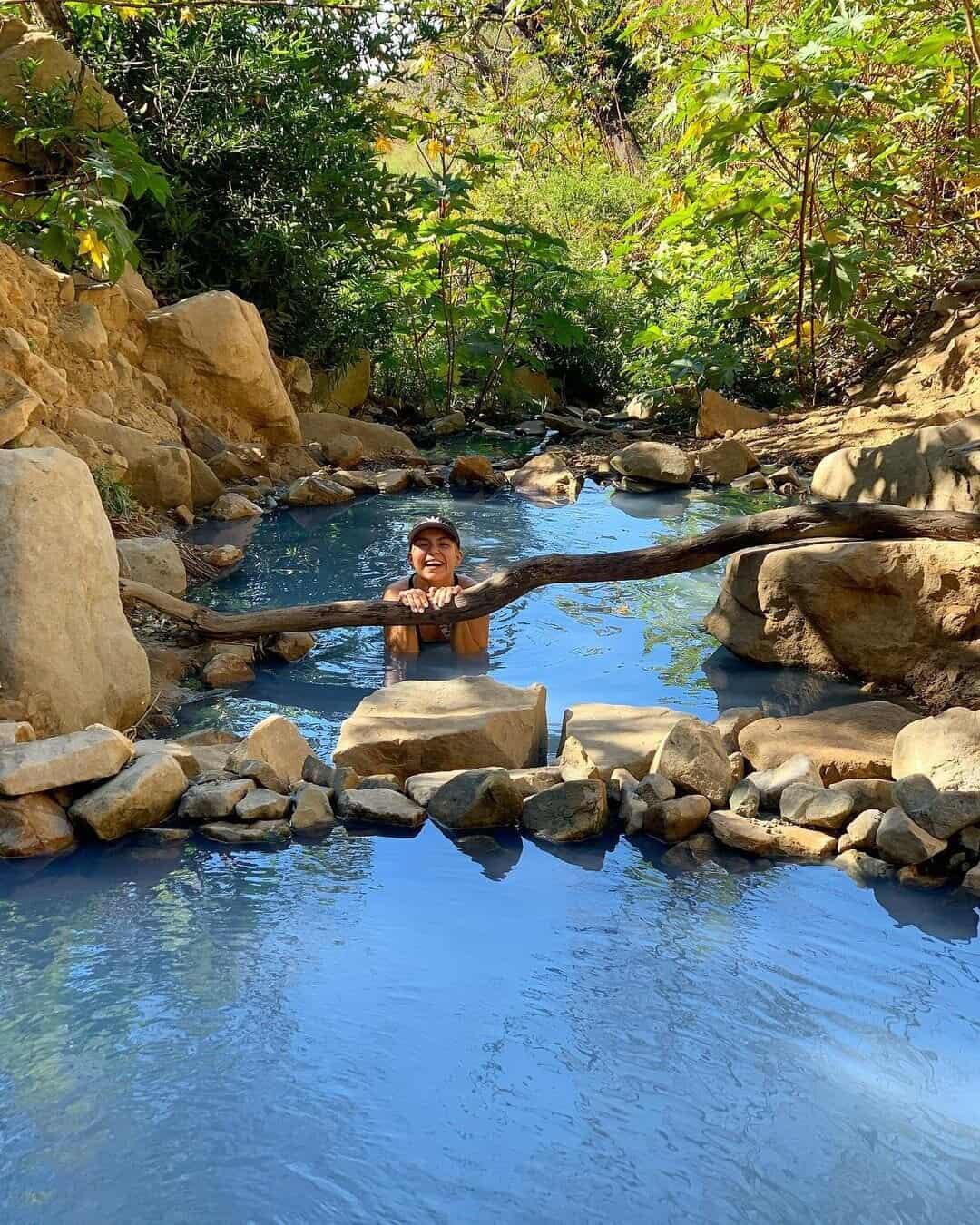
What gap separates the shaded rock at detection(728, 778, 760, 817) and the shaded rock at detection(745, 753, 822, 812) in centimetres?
2

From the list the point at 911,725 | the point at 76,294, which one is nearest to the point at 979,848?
the point at 911,725

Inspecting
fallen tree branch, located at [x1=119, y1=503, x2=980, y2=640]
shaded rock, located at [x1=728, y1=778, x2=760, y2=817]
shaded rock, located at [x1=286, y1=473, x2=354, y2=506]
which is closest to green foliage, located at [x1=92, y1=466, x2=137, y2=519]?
shaded rock, located at [x1=286, y1=473, x2=354, y2=506]

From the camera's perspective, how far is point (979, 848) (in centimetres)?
336

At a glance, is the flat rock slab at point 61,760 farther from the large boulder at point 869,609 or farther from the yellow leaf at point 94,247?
the large boulder at point 869,609

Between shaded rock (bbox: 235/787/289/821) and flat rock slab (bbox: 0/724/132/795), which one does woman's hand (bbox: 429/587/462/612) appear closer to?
shaded rock (bbox: 235/787/289/821)

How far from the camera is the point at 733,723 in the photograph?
14.3 ft

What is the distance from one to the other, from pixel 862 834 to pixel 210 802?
78.1 inches

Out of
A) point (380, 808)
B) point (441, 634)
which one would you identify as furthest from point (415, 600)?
point (380, 808)

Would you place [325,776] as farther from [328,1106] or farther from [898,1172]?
[898,1172]

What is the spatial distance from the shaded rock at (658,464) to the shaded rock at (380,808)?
6.93m

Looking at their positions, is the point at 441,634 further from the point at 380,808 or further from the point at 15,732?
the point at 15,732

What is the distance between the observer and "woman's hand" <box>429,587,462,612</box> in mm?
5375

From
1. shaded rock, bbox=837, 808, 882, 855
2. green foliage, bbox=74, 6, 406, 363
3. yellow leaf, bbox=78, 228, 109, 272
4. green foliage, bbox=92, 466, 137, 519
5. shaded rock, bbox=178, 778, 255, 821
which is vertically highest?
green foliage, bbox=74, 6, 406, 363

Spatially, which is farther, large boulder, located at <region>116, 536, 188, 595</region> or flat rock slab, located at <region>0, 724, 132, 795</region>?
large boulder, located at <region>116, 536, 188, 595</region>
